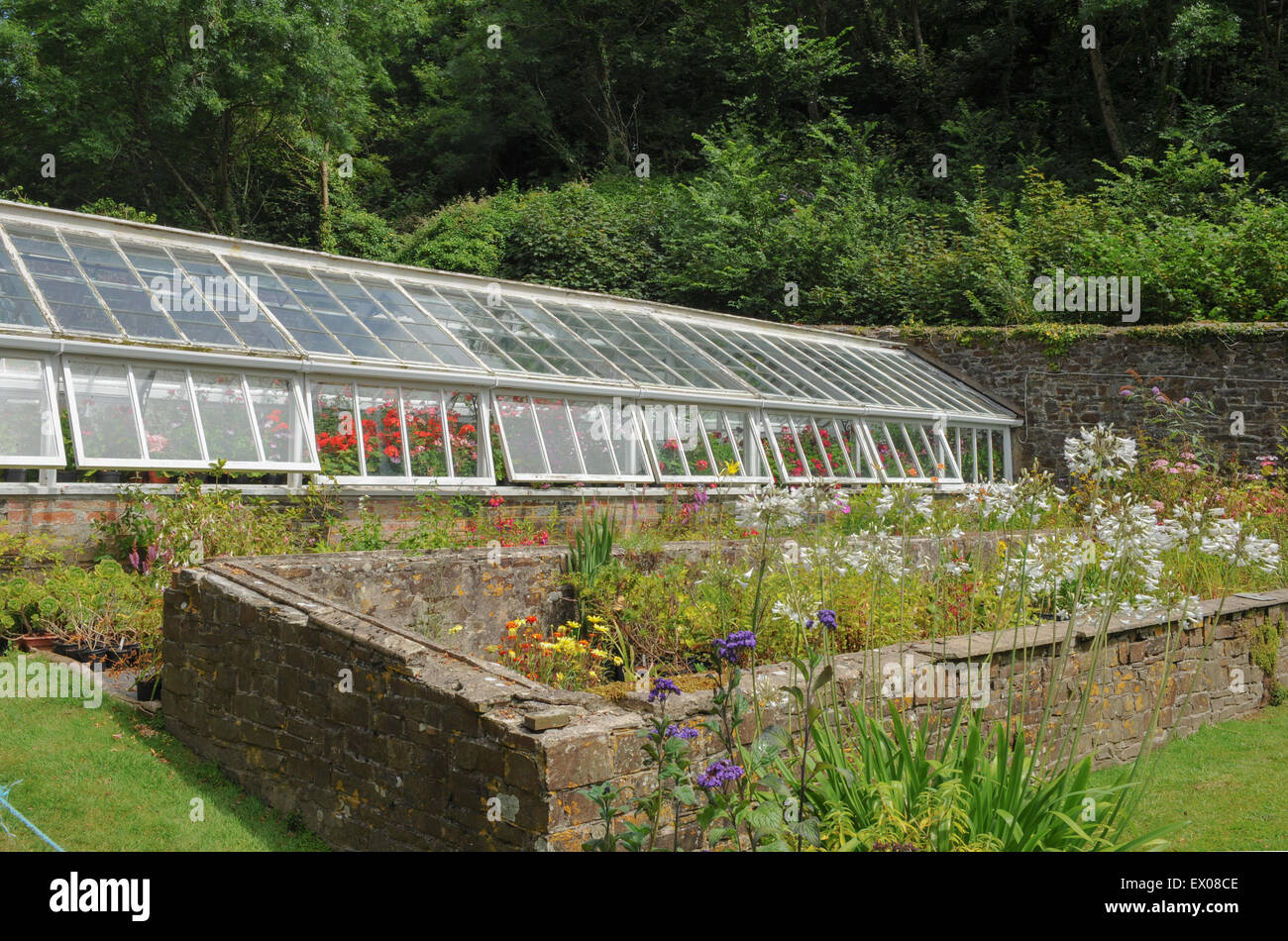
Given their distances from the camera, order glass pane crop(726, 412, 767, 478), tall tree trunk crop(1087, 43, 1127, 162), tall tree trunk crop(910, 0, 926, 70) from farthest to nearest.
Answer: tall tree trunk crop(910, 0, 926, 70), tall tree trunk crop(1087, 43, 1127, 162), glass pane crop(726, 412, 767, 478)

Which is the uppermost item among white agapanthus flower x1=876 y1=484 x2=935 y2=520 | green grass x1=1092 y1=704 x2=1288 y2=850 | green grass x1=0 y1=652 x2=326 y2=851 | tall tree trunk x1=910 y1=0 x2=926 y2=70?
tall tree trunk x1=910 y1=0 x2=926 y2=70

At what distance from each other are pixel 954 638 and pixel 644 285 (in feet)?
64.0

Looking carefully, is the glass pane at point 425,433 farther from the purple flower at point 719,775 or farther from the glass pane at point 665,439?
the purple flower at point 719,775

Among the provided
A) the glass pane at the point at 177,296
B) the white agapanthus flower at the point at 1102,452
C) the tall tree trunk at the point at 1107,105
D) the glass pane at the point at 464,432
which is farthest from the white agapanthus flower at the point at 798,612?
the tall tree trunk at the point at 1107,105

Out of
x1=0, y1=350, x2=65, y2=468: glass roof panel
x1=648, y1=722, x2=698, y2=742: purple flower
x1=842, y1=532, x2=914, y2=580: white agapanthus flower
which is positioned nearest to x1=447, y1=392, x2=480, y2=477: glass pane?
x1=0, y1=350, x2=65, y2=468: glass roof panel

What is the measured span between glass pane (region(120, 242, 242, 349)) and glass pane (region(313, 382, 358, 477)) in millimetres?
949

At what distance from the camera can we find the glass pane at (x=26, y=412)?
7.72m

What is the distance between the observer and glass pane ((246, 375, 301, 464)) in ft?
30.2

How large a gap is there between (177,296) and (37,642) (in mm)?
4441

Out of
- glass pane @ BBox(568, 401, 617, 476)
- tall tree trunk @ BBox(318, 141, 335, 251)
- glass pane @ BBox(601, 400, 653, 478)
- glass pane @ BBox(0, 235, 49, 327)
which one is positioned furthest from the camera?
tall tree trunk @ BBox(318, 141, 335, 251)

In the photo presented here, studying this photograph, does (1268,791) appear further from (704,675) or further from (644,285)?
(644,285)

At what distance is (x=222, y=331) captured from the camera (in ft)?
31.5

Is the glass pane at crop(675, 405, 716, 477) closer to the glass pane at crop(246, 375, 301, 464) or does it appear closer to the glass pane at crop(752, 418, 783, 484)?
the glass pane at crop(752, 418, 783, 484)

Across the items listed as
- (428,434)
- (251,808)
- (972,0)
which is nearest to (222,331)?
(428,434)
